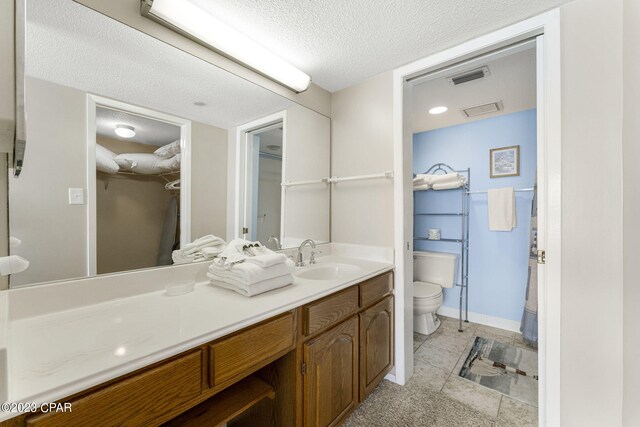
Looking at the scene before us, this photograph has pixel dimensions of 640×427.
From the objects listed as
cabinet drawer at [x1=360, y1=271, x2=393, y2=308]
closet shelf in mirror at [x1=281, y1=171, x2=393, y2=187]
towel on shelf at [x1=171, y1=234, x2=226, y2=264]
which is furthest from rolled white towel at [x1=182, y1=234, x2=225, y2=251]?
cabinet drawer at [x1=360, y1=271, x2=393, y2=308]

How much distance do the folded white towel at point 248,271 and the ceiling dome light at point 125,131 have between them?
686 millimetres

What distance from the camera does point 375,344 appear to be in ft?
5.11

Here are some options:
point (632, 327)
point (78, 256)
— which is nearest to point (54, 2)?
point (78, 256)

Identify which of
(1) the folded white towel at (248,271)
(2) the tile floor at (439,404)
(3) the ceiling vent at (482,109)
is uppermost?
(3) the ceiling vent at (482,109)

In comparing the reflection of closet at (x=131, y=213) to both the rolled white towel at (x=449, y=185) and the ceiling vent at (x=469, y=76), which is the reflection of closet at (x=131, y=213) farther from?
the rolled white towel at (x=449, y=185)

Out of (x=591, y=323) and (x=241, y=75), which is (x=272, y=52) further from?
(x=591, y=323)

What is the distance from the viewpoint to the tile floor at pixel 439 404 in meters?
1.42

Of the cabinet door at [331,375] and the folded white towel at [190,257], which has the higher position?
the folded white towel at [190,257]

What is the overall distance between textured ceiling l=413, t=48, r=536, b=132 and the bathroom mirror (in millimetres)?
1418

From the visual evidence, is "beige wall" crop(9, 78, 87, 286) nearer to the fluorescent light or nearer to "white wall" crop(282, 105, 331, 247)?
the fluorescent light

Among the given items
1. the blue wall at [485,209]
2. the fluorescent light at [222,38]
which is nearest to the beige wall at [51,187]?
the fluorescent light at [222,38]

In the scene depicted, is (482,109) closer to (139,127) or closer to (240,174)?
(240,174)

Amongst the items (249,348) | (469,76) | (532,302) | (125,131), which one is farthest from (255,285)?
(532,302)

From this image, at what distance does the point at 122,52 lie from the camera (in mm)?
1087
